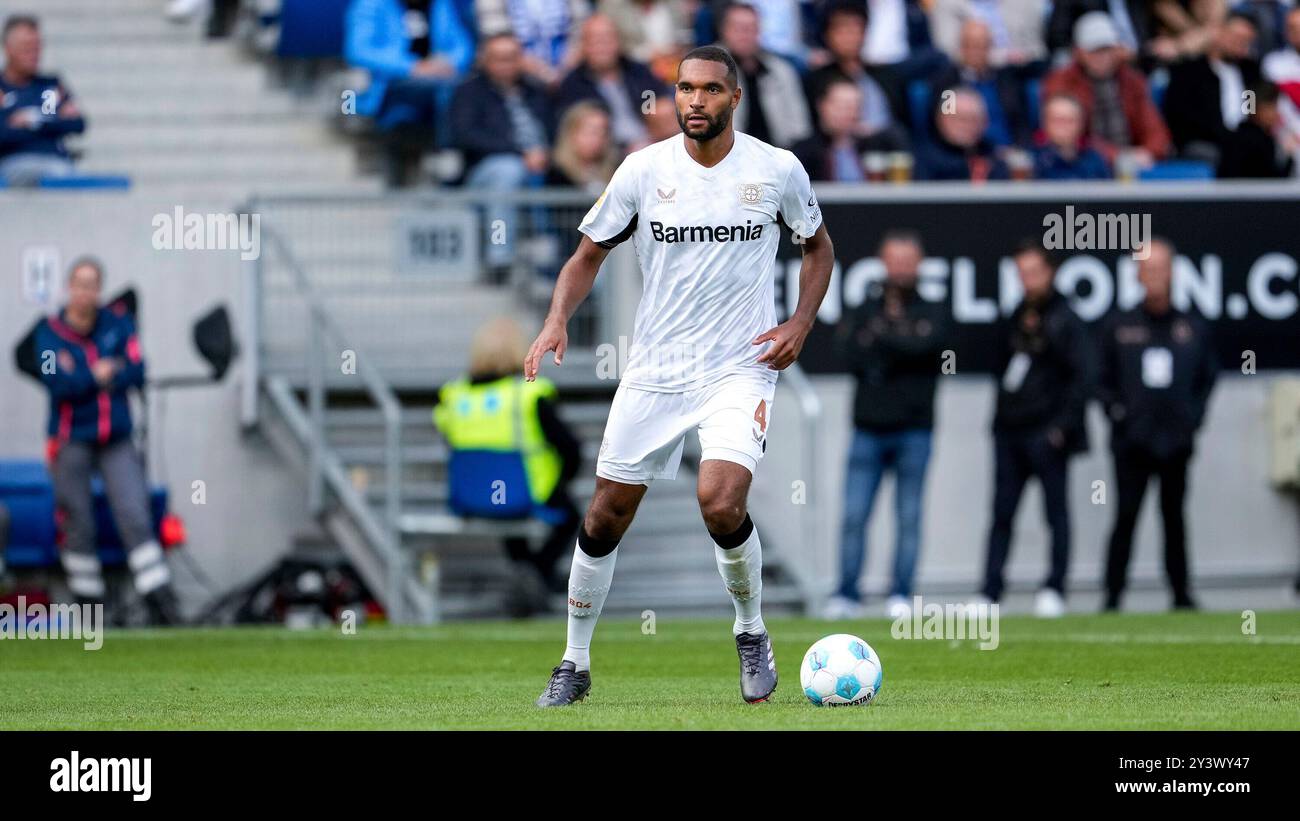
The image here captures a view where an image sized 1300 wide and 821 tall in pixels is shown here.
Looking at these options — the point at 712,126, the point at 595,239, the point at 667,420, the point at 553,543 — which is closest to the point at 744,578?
the point at 667,420

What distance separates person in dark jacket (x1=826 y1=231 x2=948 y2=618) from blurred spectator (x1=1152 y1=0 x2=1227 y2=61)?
4.87 meters

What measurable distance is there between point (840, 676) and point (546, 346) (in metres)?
1.71

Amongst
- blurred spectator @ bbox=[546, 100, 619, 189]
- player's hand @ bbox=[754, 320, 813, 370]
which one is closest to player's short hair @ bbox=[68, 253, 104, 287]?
blurred spectator @ bbox=[546, 100, 619, 189]

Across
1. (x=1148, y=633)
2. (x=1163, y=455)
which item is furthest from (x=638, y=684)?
(x=1163, y=455)

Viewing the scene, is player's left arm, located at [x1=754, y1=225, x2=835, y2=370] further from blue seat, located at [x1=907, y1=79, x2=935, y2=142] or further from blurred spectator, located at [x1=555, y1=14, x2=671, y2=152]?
blue seat, located at [x1=907, y1=79, x2=935, y2=142]

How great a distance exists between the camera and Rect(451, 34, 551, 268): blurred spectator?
17.6 m

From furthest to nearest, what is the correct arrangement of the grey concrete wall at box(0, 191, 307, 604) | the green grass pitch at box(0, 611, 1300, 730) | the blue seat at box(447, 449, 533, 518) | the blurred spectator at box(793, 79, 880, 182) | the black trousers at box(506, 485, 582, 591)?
the blurred spectator at box(793, 79, 880, 182), the grey concrete wall at box(0, 191, 307, 604), the black trousers at box(506, 485, 582, 591), the blue seat at box(447, 449, 533, 518), the green grass pitch at box(0, 611, 1300, 730)

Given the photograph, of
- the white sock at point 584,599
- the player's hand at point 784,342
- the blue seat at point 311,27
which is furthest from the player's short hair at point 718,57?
the blue seat at point 311,27

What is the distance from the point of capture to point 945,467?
17969mm

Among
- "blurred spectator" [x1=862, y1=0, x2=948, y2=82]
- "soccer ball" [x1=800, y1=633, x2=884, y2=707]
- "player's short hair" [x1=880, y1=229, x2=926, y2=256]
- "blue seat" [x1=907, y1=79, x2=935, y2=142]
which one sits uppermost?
"blurred spectator" [x1=862, y1=0, x2=948, y2=82]

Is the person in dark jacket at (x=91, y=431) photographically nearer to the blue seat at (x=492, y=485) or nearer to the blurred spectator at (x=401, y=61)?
the blue seat at (x=492, y=485)

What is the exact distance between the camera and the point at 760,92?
18.1m

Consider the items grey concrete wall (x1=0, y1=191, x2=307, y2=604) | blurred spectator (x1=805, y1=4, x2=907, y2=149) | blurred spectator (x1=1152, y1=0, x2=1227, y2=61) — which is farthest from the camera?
blurred spectator (x1=1152, y1=0, x2=1227, y2=61)

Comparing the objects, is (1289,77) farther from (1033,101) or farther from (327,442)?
(327,442)
